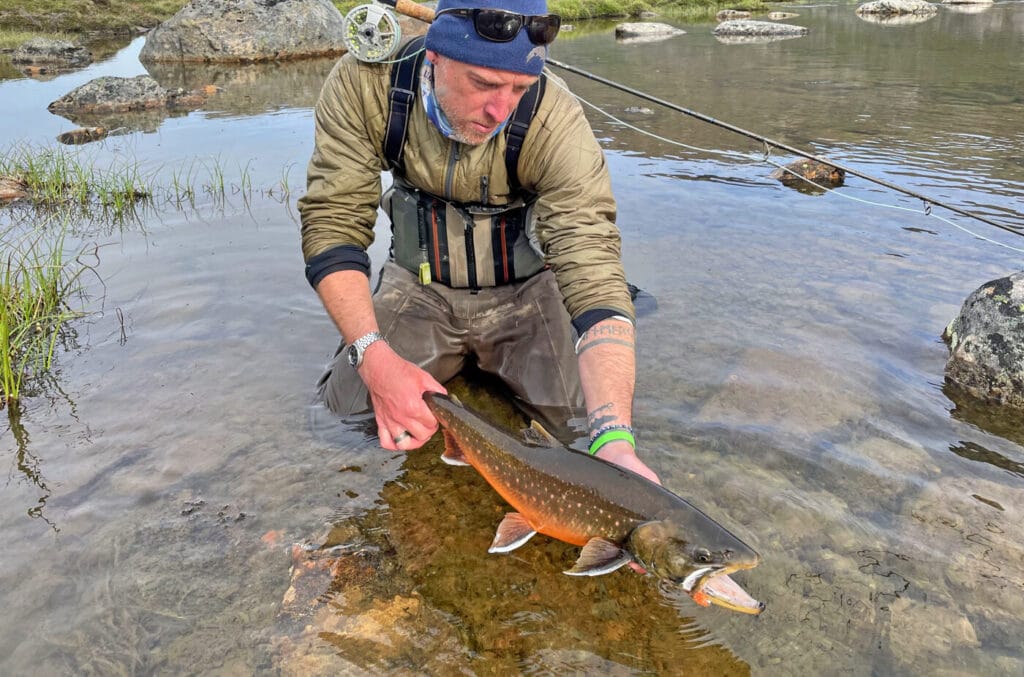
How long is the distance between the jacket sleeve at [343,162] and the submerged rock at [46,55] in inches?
977

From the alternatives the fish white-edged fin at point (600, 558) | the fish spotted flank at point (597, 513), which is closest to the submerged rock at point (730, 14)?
the fish spotted flank at point (597, 513)

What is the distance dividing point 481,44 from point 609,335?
5.20 ft

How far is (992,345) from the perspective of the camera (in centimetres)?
537

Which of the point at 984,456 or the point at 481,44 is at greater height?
the point at 481,44

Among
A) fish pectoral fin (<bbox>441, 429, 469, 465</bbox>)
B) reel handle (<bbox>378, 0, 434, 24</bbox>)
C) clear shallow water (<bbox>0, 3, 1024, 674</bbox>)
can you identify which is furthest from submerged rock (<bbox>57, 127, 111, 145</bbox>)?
fish pectoral fin (<bbox>441, 429, 469, 465</bbox>)

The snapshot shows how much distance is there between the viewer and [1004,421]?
195 inches

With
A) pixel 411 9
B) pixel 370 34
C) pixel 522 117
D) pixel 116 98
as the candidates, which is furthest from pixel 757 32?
pixel 370 34

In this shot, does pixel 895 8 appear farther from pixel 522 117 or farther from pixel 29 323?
pixel 29 323

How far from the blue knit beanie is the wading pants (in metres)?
1.71

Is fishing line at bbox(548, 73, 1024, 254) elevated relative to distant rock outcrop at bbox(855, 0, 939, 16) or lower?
lower

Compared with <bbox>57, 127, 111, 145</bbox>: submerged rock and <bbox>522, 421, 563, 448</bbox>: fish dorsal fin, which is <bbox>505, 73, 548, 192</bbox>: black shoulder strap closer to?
<bbox>522, 421, 563, 448</bbox>: fish dorsal fin

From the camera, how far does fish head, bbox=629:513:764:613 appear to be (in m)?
2.71

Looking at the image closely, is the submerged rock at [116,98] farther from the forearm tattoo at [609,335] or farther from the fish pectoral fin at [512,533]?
the fish pectoral fin at [512,533]

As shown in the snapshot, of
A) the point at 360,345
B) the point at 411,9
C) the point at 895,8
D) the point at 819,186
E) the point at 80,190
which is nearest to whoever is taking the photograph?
the point at 360,345
